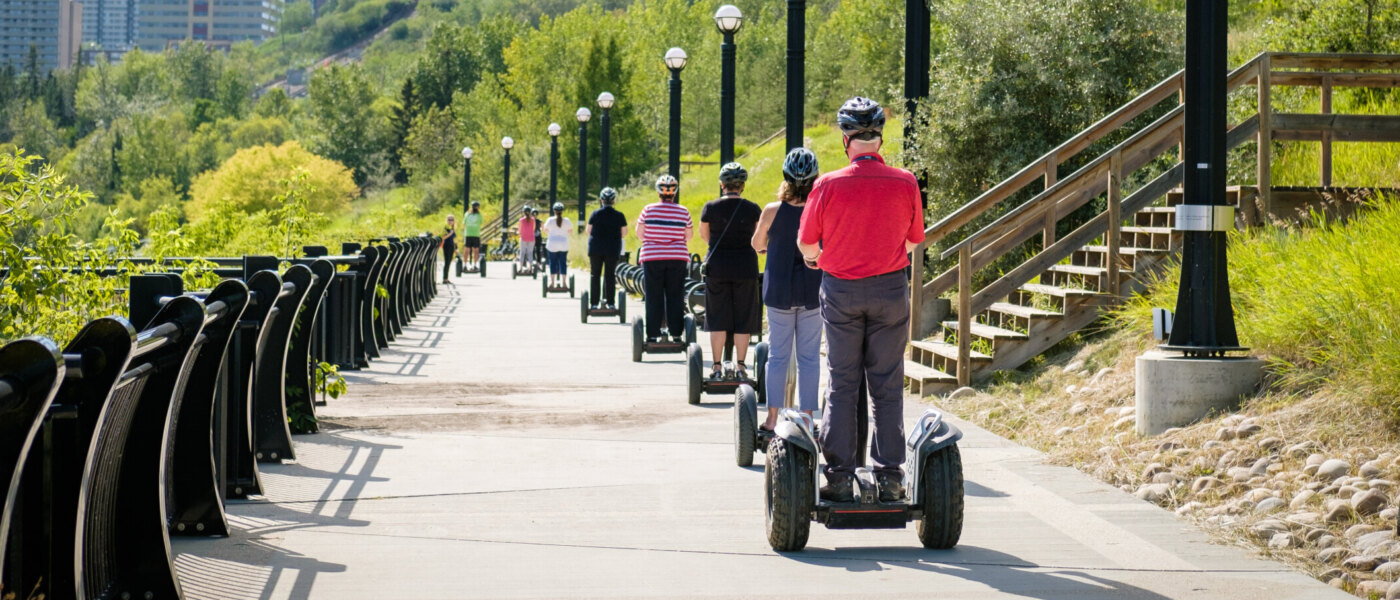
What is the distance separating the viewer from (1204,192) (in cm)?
904

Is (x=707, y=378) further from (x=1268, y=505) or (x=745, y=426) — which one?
(x=1268, y=505)

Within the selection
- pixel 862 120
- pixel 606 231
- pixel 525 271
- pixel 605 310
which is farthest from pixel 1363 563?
pixel 525 271

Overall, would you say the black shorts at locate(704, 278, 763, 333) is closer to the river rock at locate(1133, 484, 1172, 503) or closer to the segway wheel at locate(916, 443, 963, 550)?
the river rock at locate(1133, 484, 1172, 503)

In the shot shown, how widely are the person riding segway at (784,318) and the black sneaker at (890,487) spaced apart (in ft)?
6.37

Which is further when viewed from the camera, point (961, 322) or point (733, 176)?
point (961, 322)

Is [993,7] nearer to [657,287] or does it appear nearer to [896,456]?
[657,287]

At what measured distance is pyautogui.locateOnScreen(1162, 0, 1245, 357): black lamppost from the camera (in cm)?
880

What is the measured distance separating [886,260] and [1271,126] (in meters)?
8.18

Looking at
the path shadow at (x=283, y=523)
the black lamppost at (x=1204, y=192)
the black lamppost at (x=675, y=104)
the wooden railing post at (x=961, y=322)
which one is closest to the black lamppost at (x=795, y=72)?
the wooden railing post at (x=961, y=322)

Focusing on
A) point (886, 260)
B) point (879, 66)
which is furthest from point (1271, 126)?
point (879, 66)

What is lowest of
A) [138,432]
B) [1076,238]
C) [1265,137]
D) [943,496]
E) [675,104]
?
[943,496]

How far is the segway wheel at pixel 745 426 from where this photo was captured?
8.12 metres

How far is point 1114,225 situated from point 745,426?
4.81 m

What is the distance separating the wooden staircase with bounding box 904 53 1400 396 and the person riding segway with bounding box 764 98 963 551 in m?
5.17
